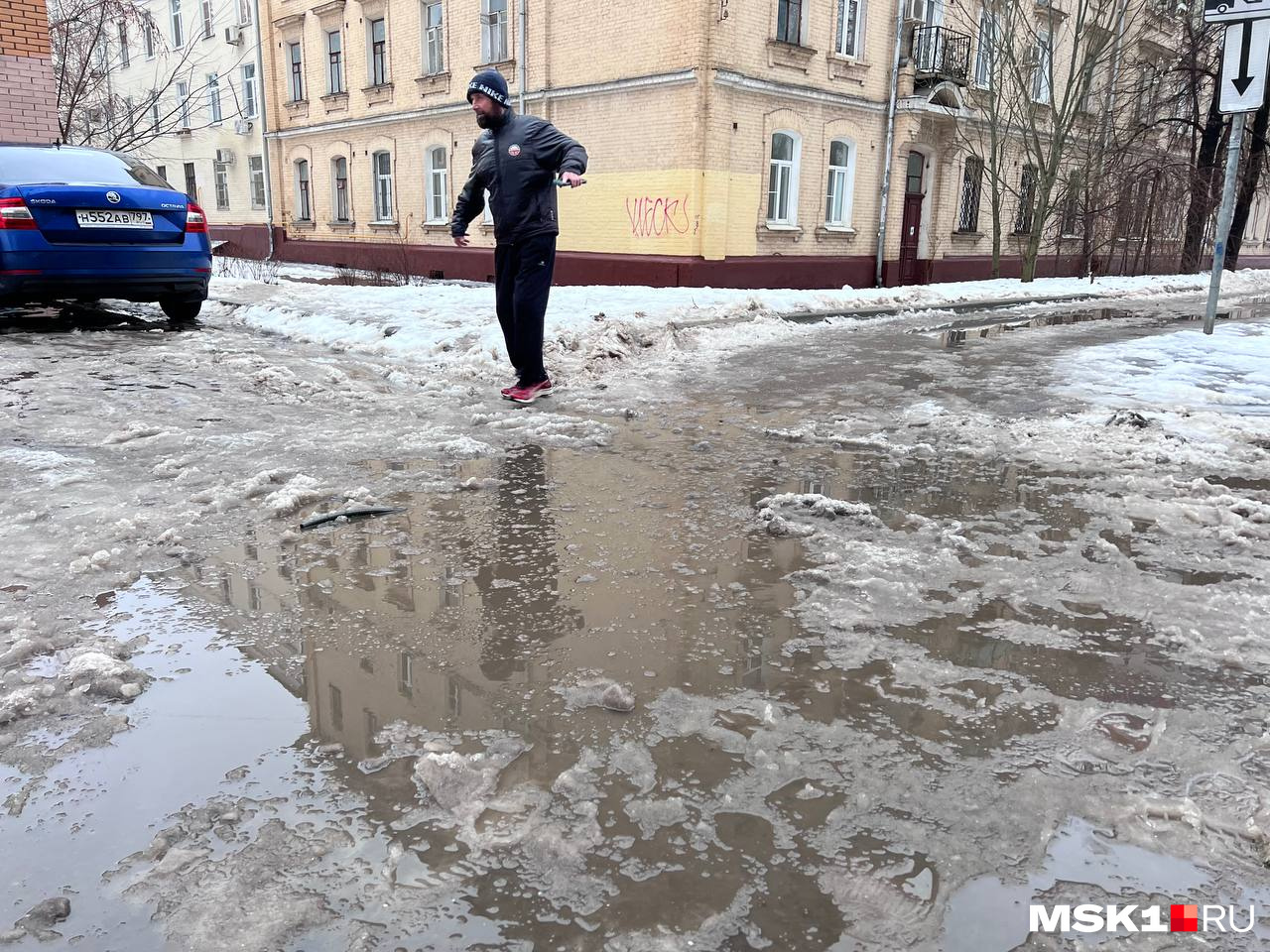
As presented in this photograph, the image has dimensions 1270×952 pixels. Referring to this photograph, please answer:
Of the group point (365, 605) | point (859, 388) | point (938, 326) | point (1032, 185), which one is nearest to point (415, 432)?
point (365, 605)

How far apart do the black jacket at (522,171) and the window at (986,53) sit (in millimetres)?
15054

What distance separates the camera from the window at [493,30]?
18797mm

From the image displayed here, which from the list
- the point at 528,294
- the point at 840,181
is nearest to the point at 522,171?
the point at 528,294

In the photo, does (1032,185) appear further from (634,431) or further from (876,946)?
(876,946)

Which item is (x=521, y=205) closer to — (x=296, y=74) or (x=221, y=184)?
(x=296, y=74)

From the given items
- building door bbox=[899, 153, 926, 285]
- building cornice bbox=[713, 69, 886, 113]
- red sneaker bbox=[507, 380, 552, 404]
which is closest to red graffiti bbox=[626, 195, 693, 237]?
building cornice bbox=[713, 69, 886, 113]

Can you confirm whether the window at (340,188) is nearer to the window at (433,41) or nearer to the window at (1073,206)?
the window at (433,41)

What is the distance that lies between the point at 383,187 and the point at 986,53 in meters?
14.3

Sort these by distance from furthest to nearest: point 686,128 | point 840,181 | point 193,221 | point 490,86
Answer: point 840,181, point 686,128, point 193,221, point 490,86

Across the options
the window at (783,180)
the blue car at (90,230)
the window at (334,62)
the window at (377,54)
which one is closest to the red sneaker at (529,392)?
the blue car at (90,230)

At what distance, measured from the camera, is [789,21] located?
55.3ft

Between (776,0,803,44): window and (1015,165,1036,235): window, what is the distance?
24.3ft

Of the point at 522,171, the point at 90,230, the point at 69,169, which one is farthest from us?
the point at 69,169

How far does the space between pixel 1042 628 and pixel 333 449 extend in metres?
3.45
